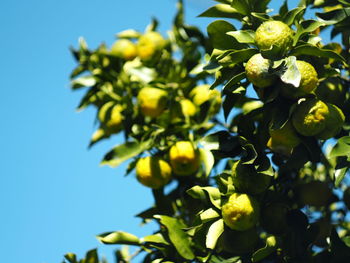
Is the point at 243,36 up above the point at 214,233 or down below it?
above

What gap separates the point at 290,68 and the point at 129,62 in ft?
5.06

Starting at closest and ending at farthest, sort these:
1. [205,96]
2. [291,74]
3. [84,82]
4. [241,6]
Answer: [291,74] < [241,6] < [205,96] < [84,82]

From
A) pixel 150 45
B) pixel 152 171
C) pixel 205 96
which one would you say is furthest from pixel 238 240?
pixel 150 45

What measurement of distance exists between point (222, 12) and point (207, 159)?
0.70 m

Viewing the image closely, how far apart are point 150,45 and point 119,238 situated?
1.26 m

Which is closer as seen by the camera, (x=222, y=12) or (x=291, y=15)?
(x=291, y=15)

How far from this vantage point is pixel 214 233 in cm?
212

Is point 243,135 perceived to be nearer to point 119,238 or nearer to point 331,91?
point 331,91

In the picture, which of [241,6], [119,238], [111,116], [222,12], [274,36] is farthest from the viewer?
[111,116]

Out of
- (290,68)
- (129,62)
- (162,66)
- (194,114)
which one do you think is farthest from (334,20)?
(129,62)

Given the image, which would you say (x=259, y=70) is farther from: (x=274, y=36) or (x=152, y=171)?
(x=152, y=171)

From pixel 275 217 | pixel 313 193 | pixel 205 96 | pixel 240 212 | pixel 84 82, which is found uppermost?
pixel 84 82

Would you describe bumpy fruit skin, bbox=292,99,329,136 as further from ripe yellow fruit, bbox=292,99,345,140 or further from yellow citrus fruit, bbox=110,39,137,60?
yellow citrus fruit, bbox=110,39,137,60

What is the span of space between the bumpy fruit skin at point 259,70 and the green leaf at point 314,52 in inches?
6.0
